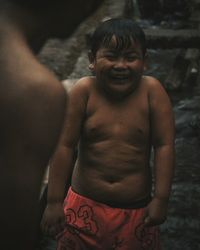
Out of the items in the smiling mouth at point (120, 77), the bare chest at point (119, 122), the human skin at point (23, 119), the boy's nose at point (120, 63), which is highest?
the human skin at point (23, 119)

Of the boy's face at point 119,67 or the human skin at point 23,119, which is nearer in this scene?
the human skin at point 23,119

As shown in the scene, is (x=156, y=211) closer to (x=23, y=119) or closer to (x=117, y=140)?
(x=117, y=140)

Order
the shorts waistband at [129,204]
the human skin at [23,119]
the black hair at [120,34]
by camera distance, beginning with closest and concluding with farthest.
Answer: the human skin at [23,119] < the black hair at [120,34] < the shorts waistband at [129,204]

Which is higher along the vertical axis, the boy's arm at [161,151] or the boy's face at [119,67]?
the boy's face at [119,67]

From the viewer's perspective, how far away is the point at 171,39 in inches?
226

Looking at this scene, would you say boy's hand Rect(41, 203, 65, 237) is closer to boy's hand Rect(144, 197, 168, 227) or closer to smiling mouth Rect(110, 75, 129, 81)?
boy's hand Rect(144, 197, 168, 227)

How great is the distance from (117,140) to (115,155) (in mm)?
69

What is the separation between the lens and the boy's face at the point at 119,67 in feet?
8.16

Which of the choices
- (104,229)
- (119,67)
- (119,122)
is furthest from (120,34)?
(104,229)

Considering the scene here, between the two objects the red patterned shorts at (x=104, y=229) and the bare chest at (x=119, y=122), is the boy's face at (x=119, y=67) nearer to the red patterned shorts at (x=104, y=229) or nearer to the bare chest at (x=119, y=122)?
the bare chest at (x=119, y=122)

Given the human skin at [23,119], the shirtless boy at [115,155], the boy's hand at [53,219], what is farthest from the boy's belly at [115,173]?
the human skin at [23,119]

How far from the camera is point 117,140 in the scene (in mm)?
2559

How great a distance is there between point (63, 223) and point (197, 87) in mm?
3493

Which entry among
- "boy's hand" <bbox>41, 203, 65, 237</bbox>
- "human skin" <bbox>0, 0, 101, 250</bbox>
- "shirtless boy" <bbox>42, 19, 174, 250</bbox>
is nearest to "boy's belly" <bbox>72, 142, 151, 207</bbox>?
"shirtless boy" <bbox>42, 19, 174, 250</bbox>
